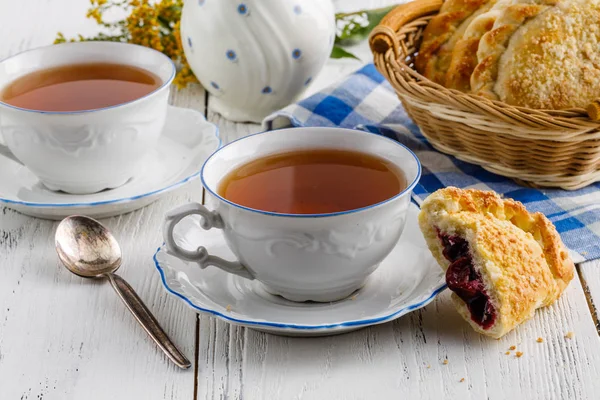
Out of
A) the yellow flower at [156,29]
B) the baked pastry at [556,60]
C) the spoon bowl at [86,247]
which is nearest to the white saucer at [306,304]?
the spoon bowl at [86,247]

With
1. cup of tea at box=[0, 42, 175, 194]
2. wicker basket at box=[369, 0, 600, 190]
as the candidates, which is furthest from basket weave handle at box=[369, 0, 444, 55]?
cup of tea at box=[0, 42, 175, 194]

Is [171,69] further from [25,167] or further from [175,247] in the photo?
[175,247]

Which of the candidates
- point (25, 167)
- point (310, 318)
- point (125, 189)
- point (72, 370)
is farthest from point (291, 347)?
point (25, 167)

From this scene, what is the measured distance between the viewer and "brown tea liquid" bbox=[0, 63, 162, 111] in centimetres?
199

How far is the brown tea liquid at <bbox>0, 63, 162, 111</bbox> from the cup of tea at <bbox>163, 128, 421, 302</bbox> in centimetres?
51

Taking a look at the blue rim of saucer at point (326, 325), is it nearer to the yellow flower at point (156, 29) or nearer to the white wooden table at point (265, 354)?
the white wooden table at point (265, 354)

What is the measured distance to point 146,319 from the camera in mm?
1563

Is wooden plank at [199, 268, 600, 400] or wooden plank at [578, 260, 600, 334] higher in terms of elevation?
wooden plank at [199, 268, 600, 400]

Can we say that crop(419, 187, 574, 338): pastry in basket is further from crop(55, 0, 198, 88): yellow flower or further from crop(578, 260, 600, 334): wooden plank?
crop(55, 0, 198, 88): yellow flower

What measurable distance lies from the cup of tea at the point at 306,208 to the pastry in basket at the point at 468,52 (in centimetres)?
56

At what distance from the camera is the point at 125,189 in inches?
80.6

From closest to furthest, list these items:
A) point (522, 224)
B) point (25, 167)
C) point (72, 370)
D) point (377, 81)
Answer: point (72, 370) → point (522, 224) → point (25, 167) → point (377, 81)

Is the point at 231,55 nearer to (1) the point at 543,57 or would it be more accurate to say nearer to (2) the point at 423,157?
(2) the point at 423,157

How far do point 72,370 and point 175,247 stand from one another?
0.92 feet
